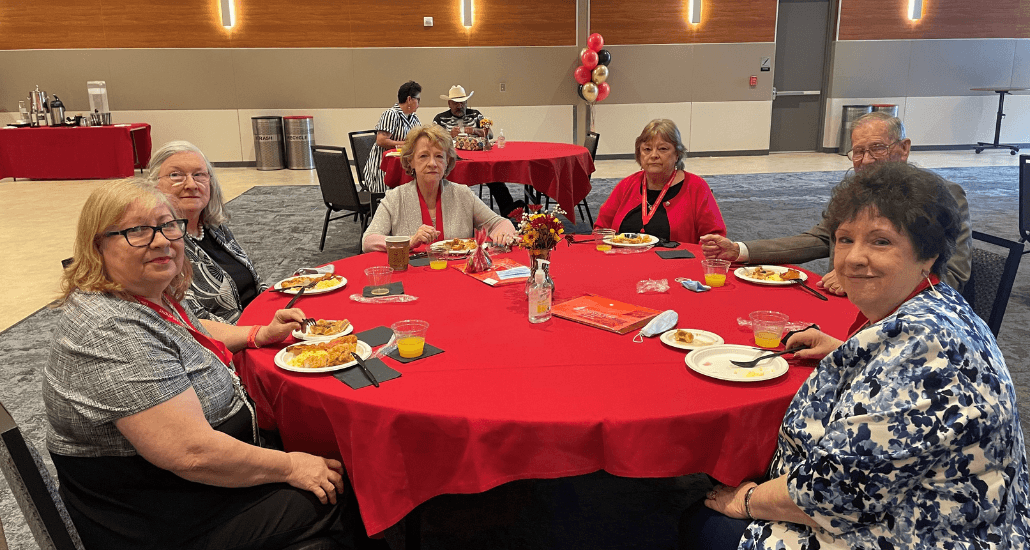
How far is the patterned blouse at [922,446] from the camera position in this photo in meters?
1.22

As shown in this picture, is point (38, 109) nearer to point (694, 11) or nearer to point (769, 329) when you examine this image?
point (694, 11)

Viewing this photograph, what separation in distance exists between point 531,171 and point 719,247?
3.75 metres

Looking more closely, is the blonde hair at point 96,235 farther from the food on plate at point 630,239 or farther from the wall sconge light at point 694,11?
the wall sconge light at point 694,11

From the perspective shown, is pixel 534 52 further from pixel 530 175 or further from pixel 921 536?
pixel 921 536

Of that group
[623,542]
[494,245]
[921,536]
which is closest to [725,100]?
[494,245]

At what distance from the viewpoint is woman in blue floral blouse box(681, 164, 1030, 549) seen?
1.23 meters

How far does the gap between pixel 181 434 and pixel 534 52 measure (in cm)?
1158

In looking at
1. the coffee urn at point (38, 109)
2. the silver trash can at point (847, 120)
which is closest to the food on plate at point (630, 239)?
the coffee urn at point (38, 109)

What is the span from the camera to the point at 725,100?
12.9 m

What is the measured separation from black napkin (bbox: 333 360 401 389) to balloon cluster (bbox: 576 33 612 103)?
10.8m

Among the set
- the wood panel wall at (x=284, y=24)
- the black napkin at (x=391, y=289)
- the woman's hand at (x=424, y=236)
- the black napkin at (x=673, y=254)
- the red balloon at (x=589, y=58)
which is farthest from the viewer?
the red balloon at (x=589, y=58)

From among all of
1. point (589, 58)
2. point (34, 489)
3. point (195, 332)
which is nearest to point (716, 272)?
point (195, 332)

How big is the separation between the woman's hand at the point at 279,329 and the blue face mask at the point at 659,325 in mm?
991

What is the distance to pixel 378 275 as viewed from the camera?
103 inches
